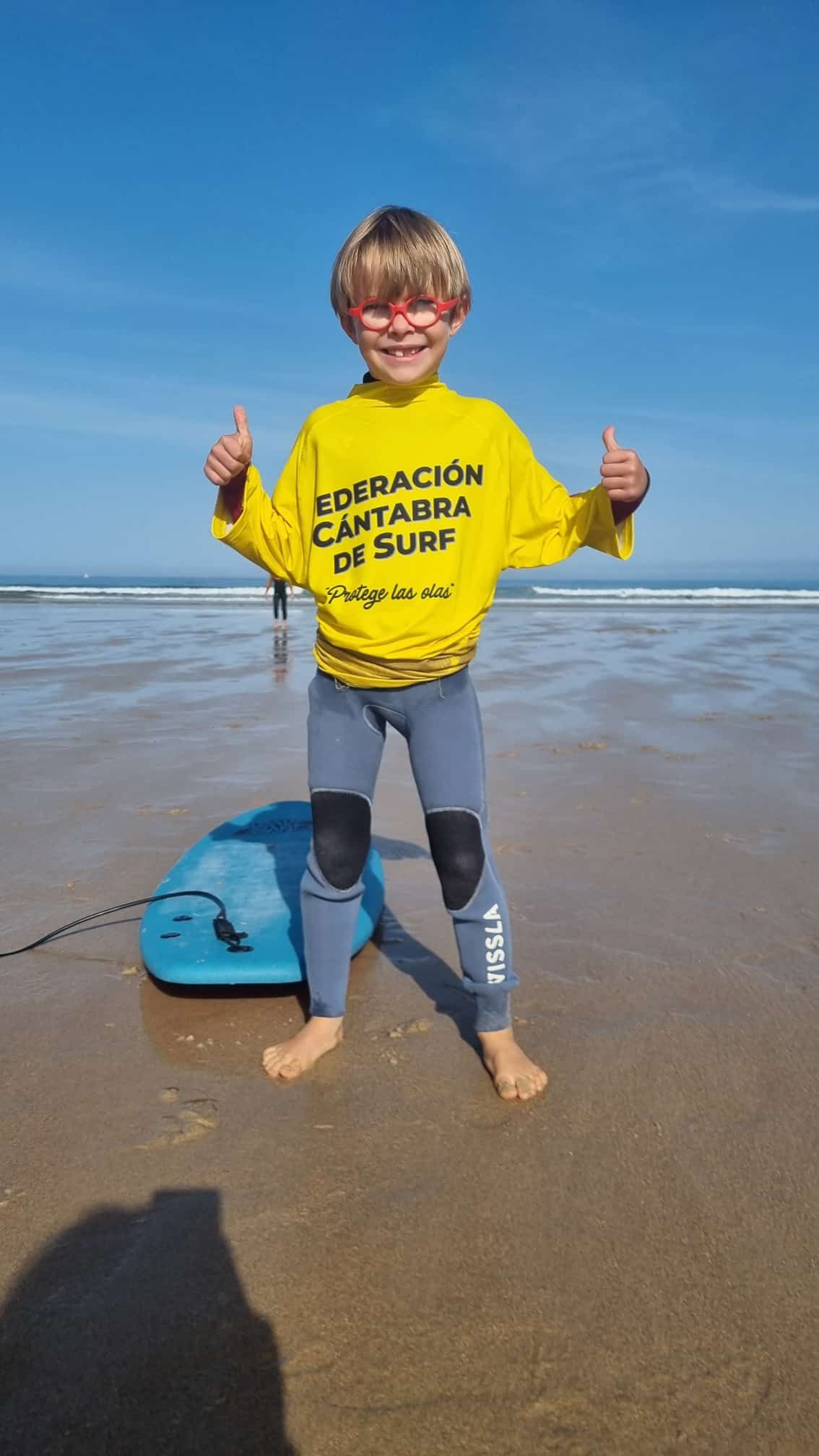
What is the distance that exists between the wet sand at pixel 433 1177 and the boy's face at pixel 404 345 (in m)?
1.69

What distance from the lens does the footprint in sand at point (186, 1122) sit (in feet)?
5.95

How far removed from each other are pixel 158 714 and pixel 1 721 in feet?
3.58

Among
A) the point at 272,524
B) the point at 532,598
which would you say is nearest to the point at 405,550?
the point at 272,524

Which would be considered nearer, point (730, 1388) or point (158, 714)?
point (730, 1388)

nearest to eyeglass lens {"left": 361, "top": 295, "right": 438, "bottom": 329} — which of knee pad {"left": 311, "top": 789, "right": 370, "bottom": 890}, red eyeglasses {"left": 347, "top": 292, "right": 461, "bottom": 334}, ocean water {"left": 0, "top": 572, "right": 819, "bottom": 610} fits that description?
red eyeglasses {"left": 347, "top": 292, "right": 461, "bottom": 334}

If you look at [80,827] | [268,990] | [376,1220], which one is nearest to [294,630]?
[80,827]

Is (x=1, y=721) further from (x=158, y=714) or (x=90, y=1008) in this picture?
(x=90, y=1008)

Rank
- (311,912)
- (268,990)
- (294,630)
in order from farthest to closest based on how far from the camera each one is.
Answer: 1. (294,630)
2. (268,990)
3. (311,912)

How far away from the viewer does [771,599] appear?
3189 centimetres

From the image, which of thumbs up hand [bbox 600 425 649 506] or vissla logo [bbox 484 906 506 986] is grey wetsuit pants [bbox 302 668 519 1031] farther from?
thumbs up hand [bbox 600 425 649 506]

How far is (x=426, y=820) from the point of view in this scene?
7.26ft

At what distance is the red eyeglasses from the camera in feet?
6.90

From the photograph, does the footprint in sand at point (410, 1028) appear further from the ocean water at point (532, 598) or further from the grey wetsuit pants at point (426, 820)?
the ocean water at point (532, 598)

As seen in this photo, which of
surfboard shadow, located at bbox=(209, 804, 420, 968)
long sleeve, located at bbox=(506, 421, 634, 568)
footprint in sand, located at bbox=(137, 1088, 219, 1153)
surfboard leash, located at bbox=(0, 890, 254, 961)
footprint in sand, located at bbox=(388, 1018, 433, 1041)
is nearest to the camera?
footprint in sand, located at bbox=(137, 1088, 219, 1153)
